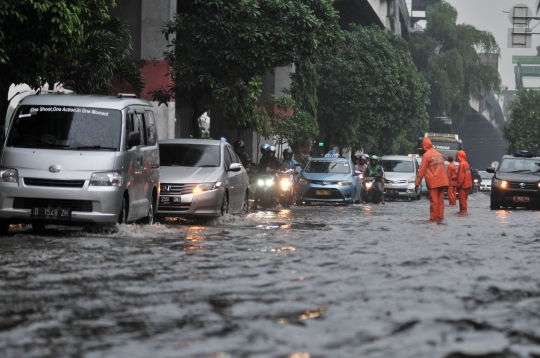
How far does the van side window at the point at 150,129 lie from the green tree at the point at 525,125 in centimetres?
6738

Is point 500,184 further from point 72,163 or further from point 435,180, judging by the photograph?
point 72,163

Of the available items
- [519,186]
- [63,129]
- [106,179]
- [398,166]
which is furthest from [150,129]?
[398,166]

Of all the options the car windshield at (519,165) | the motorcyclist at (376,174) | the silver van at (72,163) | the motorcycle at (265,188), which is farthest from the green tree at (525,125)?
the silver van at (72,163)

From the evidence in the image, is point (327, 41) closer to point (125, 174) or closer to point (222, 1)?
point (222, 1)

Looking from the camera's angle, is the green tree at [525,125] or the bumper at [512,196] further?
the green tree at [525,125]

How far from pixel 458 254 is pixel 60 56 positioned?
9751 millimetres

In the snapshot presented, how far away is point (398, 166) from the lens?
41.1 meters

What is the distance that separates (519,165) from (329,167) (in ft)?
18.3

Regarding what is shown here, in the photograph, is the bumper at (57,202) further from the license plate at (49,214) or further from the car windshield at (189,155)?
the car windshield at (189,155)

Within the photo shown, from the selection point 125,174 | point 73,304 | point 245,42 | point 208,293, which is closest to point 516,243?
point 125,174

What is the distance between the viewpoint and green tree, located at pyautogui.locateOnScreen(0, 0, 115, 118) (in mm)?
16469

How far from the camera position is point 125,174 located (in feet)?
47.8

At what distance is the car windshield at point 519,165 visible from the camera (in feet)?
101

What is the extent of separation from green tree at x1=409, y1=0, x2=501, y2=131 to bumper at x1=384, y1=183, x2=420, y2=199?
3274 cm
